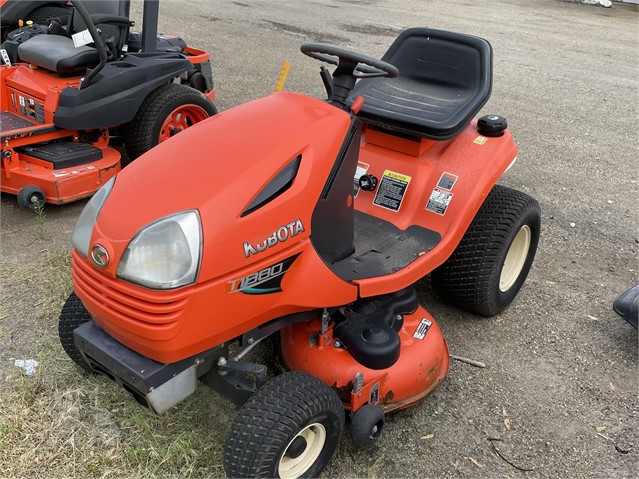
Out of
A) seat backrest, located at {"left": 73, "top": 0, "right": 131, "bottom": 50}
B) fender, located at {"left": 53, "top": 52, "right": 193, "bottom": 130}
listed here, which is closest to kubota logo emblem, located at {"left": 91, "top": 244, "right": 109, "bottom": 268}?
fender, located at {"left": 53, "top": 52, "right": 193, "bottom": 130}

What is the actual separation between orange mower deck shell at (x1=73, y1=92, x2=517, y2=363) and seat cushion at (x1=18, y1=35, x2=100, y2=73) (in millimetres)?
2129

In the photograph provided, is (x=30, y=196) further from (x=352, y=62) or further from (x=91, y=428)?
(x=352, y=62)

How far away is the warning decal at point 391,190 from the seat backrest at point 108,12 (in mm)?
2249

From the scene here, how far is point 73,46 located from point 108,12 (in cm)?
40

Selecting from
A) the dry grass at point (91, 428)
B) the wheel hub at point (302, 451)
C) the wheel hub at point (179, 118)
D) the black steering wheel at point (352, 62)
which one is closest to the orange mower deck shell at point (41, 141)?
the wheel hub at point (179, 118)

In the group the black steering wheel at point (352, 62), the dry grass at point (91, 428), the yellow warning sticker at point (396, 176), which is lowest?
the dry grass at point (91, 428)

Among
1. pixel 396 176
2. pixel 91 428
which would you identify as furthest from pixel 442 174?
pixel 91 428

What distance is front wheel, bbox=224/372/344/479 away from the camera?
1.76 meters

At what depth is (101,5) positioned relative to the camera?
4137mm

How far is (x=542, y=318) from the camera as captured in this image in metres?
2.95

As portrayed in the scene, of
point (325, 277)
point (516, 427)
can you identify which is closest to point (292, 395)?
point (325, 277)

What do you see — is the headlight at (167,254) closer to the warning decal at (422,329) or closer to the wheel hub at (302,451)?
the wheel hub at (302,451)

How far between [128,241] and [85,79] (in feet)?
7.71

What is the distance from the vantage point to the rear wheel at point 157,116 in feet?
12.7
